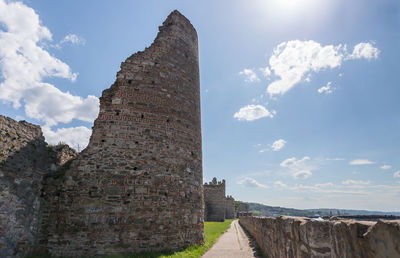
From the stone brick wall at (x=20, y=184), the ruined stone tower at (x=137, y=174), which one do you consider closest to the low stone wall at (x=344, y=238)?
the ruined stone tower at (x=137, y=174)

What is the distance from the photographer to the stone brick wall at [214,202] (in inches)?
1399

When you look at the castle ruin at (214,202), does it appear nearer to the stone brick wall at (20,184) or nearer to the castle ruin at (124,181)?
the castle ruin at (124,181)

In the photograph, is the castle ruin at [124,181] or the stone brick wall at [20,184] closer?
the stone brick wall at [20,184]

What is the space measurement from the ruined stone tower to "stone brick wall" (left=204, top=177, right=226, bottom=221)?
87.4ft

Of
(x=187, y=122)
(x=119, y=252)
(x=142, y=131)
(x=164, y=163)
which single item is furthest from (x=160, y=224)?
(x=187, y=122)

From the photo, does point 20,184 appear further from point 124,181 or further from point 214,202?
point 214,202

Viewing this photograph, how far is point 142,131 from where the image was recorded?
8664mm

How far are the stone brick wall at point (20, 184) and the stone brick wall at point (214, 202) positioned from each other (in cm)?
2939

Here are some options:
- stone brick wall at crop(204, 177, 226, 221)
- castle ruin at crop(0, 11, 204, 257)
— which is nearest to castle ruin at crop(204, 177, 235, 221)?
stone brick wall at crop(204, 177, 226, 221)

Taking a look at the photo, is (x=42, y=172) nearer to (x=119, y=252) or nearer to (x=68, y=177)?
(x=68, y=177)

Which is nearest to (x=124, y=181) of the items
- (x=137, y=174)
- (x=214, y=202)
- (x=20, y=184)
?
(x=137, y=174)

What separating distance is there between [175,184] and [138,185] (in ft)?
4.50

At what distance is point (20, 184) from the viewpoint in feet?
23.1

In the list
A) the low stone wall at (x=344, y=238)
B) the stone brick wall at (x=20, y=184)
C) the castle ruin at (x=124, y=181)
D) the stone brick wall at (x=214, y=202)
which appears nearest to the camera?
the low stone wall at (x=344, y=238)
